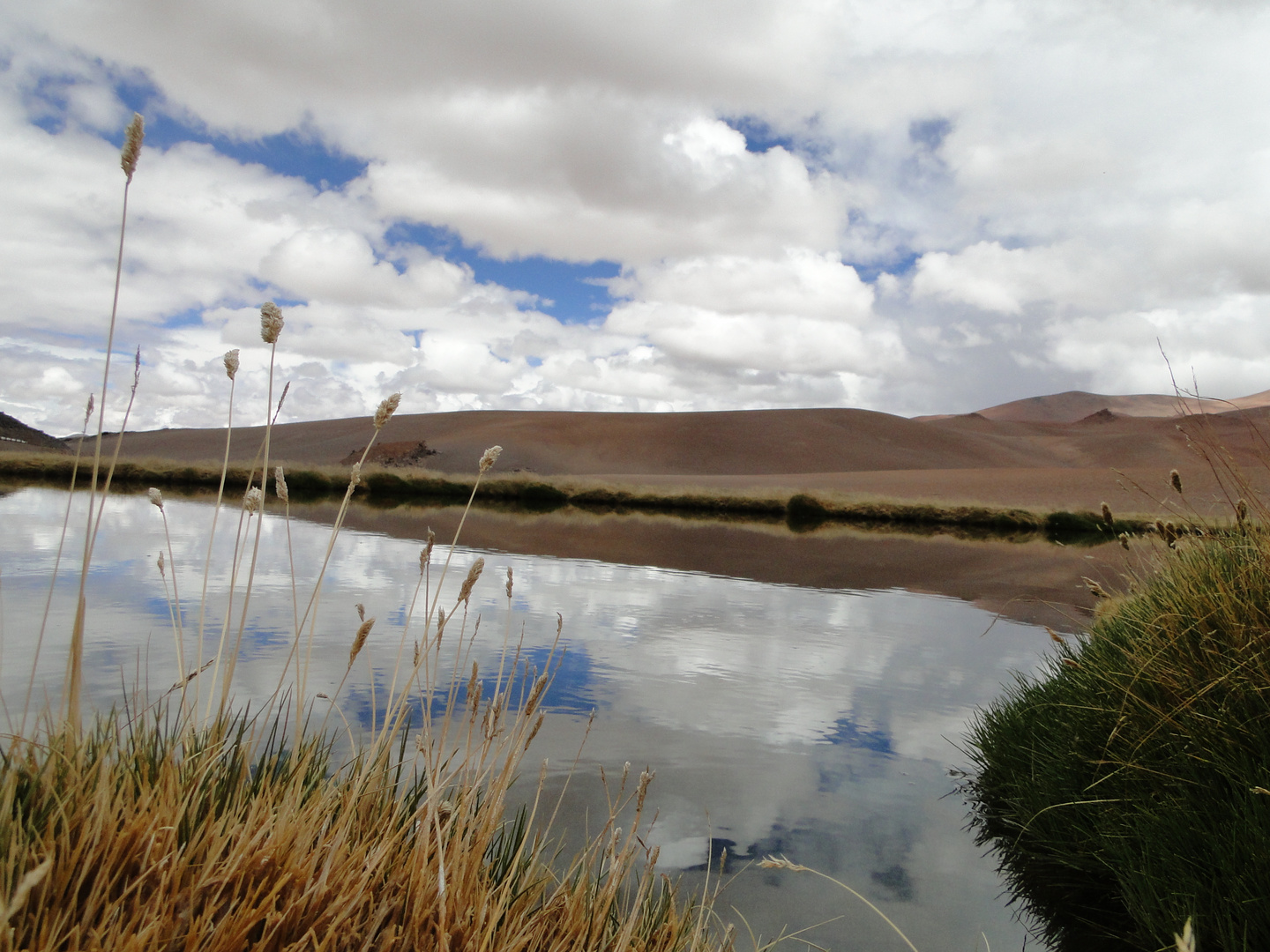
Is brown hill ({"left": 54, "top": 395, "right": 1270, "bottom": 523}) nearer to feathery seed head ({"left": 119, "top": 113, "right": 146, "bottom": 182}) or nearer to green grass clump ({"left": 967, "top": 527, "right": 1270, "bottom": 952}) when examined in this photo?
green grass clump ({"left": 967, "top": 527, "right": 1270, "bottom": 952})

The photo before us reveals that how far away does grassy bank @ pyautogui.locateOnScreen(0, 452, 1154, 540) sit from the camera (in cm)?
2495

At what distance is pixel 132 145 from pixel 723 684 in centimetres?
505

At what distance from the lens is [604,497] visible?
28.1 m

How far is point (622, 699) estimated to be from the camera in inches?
206

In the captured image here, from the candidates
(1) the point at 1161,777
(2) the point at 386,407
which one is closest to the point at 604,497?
(1) the point at 1161,777

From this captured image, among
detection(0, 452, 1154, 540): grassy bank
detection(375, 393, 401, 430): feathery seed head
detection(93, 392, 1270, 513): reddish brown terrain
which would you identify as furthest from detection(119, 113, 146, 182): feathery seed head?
detection(93, 392, 1270, 513): reddish brown terrain

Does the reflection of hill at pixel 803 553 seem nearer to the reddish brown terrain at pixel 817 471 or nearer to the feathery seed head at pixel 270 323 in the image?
the reddish brown terrain at pixel 817 471

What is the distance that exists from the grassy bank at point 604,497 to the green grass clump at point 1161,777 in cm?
2040

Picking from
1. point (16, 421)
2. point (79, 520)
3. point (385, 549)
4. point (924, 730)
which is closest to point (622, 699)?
point (924, 730)

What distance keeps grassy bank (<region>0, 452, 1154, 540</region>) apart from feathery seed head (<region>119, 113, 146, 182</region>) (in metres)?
22.6

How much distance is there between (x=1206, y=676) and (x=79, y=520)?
13.5 meters

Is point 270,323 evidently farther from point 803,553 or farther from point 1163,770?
point 803,553

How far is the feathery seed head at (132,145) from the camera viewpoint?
1.42 metres

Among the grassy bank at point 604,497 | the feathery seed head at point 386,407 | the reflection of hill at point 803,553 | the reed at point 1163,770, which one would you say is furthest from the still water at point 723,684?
the grassy bank at point 604,497
